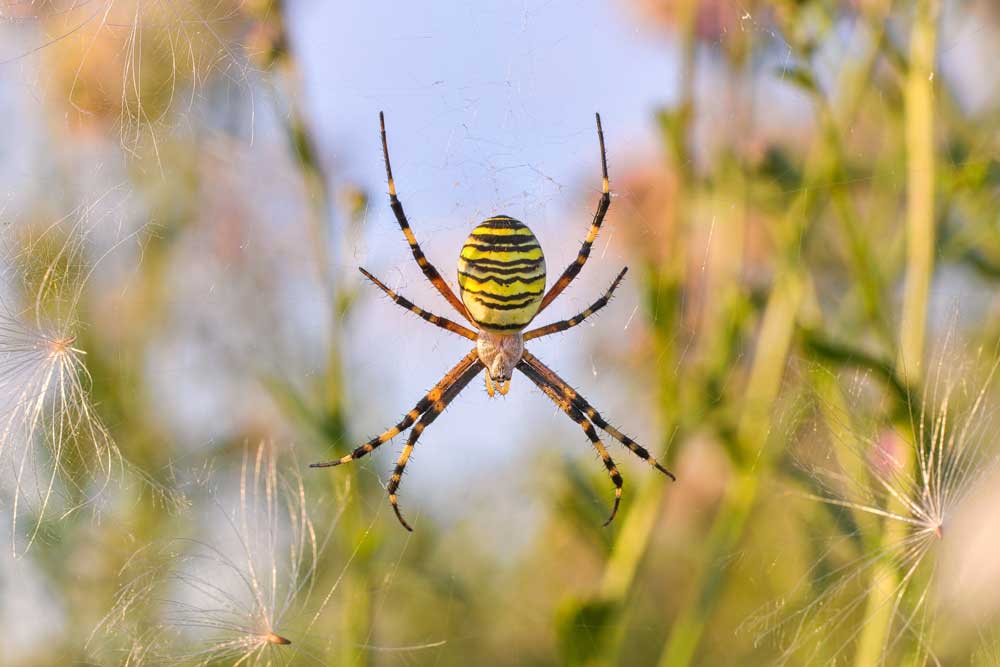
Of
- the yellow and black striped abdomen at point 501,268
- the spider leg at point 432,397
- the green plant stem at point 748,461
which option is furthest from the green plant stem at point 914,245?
the spider leg at point 432,397

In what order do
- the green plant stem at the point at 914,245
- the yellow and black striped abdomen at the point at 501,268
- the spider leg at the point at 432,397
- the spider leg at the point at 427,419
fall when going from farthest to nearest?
1. the spider leg at the point at 432,397
2. the spider leg at the point at 427,419
3. the yellow and black striped abdomen at the point at 501,268
4. the green plant stem at the point at 914,245

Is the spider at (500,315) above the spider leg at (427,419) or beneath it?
above

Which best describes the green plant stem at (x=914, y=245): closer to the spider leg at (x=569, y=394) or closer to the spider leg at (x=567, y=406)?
the spider leg at (x=569, y=394)

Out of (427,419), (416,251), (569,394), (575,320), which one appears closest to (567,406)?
(569,394)

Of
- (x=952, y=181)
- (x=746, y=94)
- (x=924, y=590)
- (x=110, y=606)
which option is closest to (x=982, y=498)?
(x=924, y=590)

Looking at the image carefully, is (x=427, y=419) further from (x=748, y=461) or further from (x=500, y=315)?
(x=748, y=461)

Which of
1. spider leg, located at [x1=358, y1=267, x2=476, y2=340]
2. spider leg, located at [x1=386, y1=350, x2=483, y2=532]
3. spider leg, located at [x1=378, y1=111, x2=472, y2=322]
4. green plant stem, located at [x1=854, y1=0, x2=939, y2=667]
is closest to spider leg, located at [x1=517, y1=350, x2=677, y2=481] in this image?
spider leg, located at [x1=386, y1=350, x2=483, y2=532]
